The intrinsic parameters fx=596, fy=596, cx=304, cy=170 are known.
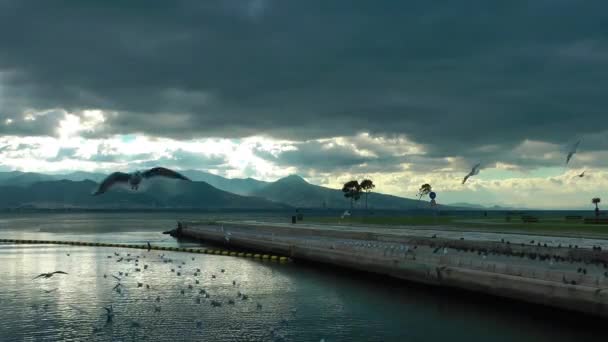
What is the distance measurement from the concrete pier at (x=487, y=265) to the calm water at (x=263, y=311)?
1.02 meters

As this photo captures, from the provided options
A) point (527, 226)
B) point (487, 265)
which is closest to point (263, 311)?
point (487, 265)

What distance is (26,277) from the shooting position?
49.0 metres

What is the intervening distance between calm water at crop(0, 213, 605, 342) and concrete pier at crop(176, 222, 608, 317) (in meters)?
1.02

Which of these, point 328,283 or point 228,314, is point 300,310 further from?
point 328,283

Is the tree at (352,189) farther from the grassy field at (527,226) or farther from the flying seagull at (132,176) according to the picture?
the flying seagull at (132,176)

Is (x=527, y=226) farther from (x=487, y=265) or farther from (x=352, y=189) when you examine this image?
(x=352, y=189)

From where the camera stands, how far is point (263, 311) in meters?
33.6

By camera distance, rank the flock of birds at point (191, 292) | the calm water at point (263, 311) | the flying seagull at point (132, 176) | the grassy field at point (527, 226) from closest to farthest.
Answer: the calm water at point (263, 311)
the flock of birds at point (191, 292)
the flying seagull at point (132, 176)
the grassy field at point (527, 226)

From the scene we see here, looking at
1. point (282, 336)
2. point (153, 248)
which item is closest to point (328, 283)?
point (282, 336)

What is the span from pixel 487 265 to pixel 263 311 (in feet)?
44.1

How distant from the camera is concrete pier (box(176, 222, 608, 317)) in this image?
28.7 meters

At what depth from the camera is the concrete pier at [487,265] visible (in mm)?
28734

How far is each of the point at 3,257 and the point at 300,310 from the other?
46.7 m

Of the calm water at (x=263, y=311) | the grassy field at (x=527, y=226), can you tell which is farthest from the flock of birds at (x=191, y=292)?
the grassy field at (x=527, y=226)
